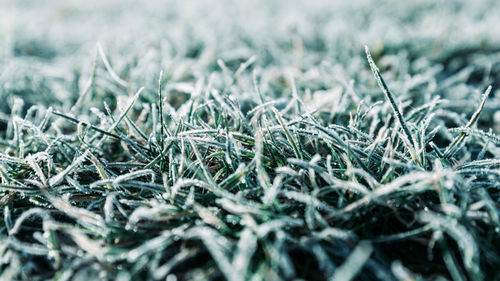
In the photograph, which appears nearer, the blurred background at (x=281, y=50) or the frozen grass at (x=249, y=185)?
the frozen grass at (x=249, y=185)

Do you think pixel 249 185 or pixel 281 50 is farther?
pixel 281 50

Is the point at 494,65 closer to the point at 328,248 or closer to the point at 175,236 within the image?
the point at 328,248

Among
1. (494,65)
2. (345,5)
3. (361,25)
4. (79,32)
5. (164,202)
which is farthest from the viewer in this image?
(345,5)

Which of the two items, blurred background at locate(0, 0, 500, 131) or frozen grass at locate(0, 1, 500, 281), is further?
blurred background at locate(0, 0, 500, 131)

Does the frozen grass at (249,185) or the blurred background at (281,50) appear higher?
the blurred background at (281,50)

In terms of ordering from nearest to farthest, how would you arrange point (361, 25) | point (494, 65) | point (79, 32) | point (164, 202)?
point (164, 202)
point (494, 65)
point (361, 25)
point (79, 32)

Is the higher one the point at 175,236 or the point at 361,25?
the point at 361,25

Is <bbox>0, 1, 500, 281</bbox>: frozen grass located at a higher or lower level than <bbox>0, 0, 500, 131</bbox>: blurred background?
lower

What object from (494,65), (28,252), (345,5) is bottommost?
(28,252)

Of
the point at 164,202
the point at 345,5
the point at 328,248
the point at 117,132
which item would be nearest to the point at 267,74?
the point at 117,132

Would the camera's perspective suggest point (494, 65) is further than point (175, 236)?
Yes
